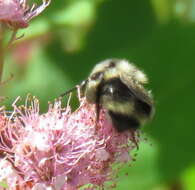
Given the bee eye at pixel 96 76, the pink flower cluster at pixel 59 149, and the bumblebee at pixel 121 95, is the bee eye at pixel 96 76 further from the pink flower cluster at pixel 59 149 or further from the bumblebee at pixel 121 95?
the pink flower cluster at pixel 59 149

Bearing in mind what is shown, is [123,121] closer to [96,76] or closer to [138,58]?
[96,76]

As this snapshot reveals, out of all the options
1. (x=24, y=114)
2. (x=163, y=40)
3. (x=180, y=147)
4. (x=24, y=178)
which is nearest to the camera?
(x=24, y=178)

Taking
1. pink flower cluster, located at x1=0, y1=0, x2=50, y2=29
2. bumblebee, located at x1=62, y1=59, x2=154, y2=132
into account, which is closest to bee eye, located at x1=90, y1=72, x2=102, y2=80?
bumblebee, located at x1=62, y1=59, x2=154, y2=132

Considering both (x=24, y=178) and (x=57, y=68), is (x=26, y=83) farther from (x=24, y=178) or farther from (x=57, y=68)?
(x=24, y=178)

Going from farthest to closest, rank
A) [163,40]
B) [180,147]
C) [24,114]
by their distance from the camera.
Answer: [163,40]
[180,147]
[24,114]

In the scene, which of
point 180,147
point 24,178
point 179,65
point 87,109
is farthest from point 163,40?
point 24,178

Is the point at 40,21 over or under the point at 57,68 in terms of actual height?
over

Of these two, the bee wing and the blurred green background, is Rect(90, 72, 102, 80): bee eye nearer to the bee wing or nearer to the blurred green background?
the bee wing
